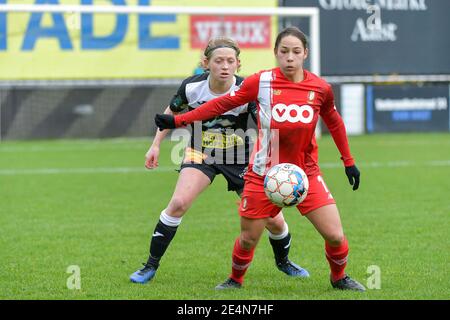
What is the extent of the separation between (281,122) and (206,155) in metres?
1.10

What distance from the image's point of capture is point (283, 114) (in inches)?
237

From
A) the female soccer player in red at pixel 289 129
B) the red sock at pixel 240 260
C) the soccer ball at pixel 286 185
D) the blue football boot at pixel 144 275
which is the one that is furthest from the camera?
the blue football boot at pixel 144 275

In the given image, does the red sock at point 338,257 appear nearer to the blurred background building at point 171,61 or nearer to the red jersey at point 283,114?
the red jersey at point 283,114

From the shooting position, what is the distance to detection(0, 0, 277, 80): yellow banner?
20.4 meters

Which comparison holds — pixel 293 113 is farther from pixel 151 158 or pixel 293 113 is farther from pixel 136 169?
pixel 136 169

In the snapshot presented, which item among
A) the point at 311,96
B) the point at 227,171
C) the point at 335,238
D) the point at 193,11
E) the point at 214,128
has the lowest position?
the point at 335,238

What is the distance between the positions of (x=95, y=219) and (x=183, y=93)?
379cm

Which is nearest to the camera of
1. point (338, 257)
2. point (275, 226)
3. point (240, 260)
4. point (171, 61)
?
point (338, 257)

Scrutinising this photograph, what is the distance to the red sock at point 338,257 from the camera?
6.20 metres

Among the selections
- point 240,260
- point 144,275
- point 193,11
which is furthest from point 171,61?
point 240,260

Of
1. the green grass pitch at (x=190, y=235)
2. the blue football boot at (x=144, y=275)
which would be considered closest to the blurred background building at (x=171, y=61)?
the green grass pitch at (x=190, y=235)

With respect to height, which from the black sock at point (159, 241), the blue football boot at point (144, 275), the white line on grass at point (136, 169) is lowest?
the white line on grass at point (136, 169)
